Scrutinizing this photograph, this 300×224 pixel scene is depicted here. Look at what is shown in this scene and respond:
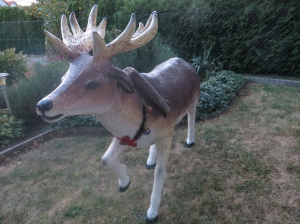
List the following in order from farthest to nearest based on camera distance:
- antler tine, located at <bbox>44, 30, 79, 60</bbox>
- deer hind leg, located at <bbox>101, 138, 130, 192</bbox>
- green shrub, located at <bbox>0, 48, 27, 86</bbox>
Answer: green shrub, located at <bbox>0, 48, 27, 86</bbox> < deer hind leg, located at <bbox>101, 138, 130, 192</bbox> < antler tine, located at <bbox>44, 30, 79, 60</bbox>

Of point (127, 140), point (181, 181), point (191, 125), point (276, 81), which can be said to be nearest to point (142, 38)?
point (127, 140)

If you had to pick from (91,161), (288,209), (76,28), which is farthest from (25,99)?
(288,209)

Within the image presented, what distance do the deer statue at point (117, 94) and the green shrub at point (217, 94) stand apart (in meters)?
2.73

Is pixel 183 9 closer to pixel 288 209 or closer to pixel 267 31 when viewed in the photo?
pixel 267 31

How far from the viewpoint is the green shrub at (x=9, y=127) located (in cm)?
446

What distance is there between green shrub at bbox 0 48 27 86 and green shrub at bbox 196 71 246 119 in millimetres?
4619

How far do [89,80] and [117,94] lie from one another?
275mm

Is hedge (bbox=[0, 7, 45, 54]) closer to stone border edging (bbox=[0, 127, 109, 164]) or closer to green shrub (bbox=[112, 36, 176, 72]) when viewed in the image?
green shrub (bbox=[112, 36, 176, 72])

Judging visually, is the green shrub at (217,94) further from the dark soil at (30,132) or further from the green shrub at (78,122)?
the dark soil at (30,132)

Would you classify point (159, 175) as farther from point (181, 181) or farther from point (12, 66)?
point (12, 66)

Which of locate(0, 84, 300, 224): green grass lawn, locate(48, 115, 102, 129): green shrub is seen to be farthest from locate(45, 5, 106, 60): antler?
locate(48, 115, 102, 129): green shrub

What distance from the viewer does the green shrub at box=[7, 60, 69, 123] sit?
16.8 feet

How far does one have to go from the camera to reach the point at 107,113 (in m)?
1.85

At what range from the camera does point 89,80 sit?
1641mm
